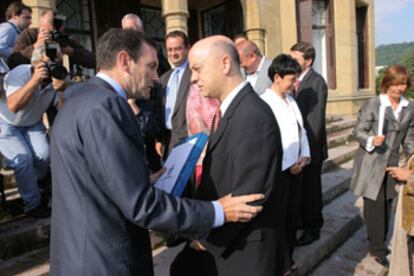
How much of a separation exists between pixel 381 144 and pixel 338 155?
3.69 metres

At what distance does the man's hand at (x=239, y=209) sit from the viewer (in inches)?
66.4

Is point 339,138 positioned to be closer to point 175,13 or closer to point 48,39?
point 175,13

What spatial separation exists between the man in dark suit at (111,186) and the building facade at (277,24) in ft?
19.0

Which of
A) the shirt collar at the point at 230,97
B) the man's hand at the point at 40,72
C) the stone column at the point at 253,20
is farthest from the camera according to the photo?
the stone column at the point at 253,20

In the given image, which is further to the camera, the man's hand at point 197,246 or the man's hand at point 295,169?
the man's hand at point 295,169

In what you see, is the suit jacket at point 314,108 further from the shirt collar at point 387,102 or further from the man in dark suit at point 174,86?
the man in dark suit at point 174,86

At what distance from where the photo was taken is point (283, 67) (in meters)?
3.25

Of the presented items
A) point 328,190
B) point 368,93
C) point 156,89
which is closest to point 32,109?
point 156,89

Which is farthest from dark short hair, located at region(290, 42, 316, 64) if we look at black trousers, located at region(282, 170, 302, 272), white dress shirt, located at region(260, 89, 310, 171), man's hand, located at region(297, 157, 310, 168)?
black trousers, located at region(282, 170, 302, 272)

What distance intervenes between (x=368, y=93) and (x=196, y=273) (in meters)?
12.1

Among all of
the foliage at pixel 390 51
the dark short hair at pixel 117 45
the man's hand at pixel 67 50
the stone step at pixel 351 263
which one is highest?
the foliage at pixel 390 51

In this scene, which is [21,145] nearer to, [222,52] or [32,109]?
[32,109]

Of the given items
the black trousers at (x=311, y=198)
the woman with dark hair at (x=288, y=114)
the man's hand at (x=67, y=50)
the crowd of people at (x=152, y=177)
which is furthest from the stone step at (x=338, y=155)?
the man's hand at (x=67, y=50)

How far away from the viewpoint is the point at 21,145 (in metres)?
3.37
